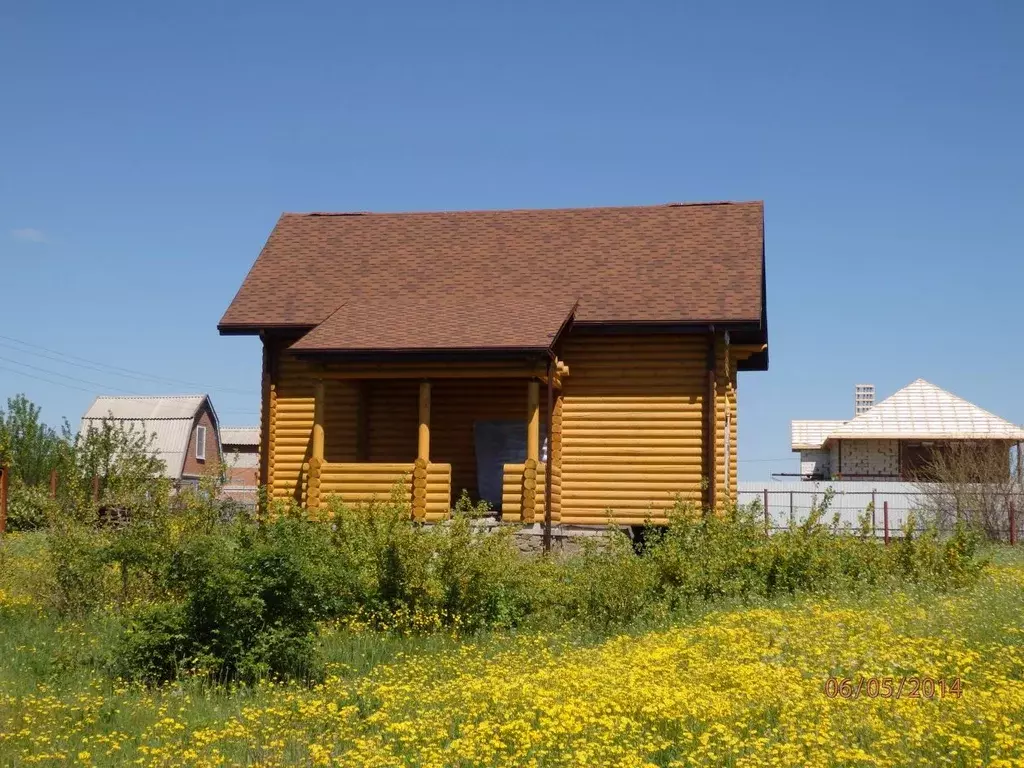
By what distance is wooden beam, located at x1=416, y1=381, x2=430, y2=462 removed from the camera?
63.3ft

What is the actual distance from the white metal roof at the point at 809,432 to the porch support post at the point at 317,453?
35.7m

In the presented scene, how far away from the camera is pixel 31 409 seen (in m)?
35.6

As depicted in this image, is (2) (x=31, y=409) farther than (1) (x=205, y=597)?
Yes

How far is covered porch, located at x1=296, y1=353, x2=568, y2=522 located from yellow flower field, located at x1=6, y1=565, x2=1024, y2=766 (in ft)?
25.3

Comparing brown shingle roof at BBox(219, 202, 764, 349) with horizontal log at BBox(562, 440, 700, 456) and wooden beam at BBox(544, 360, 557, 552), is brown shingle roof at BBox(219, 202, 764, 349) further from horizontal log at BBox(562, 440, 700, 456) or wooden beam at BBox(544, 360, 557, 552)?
horizontal log at BBox(562, 440, 700, 456)

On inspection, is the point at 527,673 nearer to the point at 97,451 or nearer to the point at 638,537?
the point at 638,537

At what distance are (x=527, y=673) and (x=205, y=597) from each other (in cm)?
315

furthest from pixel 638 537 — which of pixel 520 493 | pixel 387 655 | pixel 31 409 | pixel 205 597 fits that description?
pixel 31 409

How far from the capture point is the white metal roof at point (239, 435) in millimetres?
67312

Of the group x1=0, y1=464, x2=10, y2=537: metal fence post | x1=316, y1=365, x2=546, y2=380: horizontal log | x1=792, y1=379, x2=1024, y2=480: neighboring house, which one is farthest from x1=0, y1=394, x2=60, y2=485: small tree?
x1=792, y1=379, x2=1024, y2=480: neighboring house

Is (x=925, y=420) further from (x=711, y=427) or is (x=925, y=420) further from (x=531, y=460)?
(x=531, y=460)

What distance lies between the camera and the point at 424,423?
1936 centimetres

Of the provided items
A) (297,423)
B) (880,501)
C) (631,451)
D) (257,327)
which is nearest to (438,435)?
(297,423)

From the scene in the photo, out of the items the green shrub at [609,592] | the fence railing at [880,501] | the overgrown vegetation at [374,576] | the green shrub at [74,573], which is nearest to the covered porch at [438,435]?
the overgrown vegetation at [374,576]
